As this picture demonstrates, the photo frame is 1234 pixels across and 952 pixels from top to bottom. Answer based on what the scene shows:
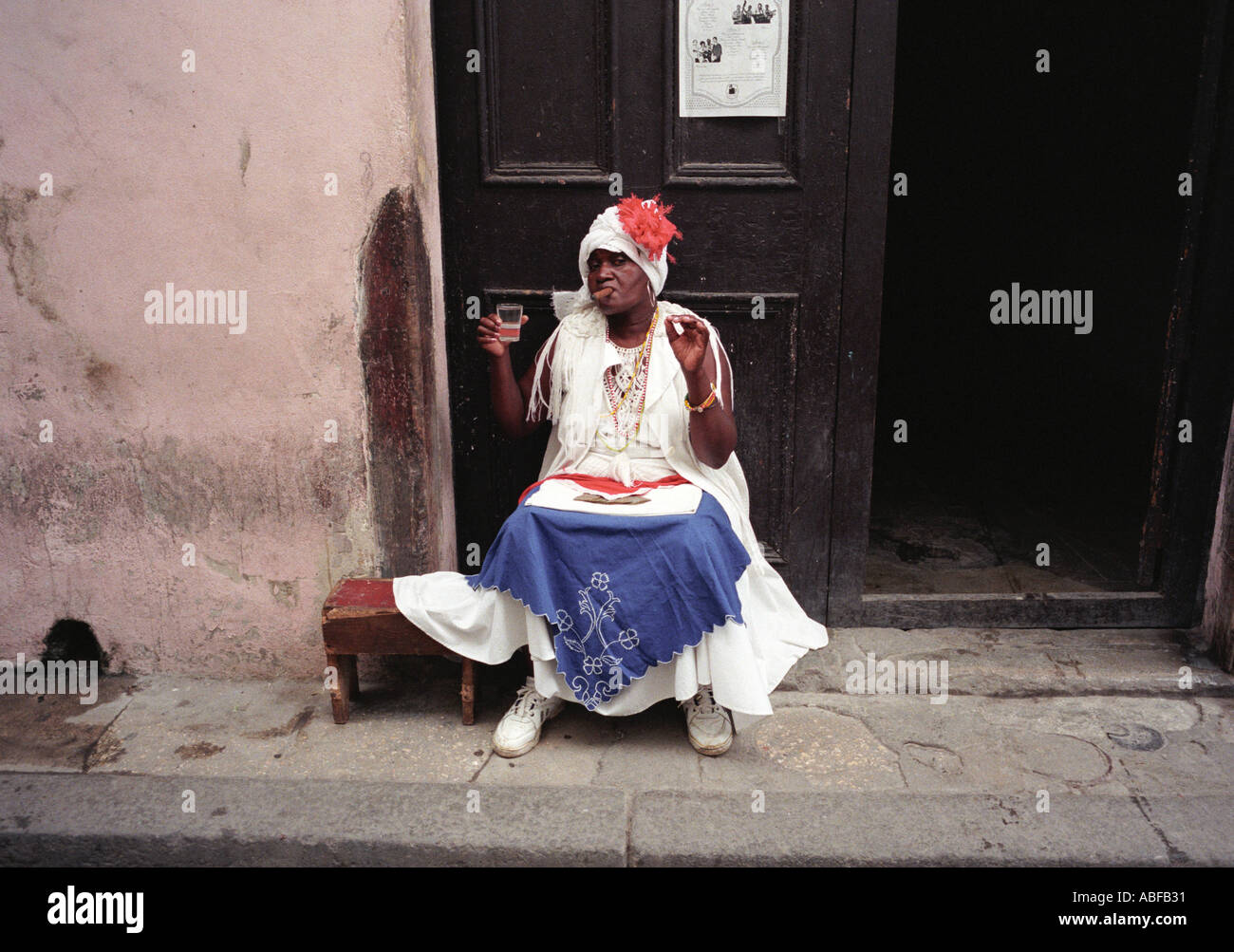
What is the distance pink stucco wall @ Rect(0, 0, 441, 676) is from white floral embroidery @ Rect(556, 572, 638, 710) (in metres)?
0.91

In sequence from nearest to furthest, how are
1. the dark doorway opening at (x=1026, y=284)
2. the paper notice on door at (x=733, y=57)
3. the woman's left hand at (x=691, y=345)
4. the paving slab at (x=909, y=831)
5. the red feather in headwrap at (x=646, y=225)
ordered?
1. the paving slab at (x=909, y=831)
2. the woman's left hand at (x=691, y=345)
3. the red feather in headwrap at (x=646, y=225)
4. the paper notice on door at (x=733, y=57)
5. the dark doorway opening at (x=1026, y=284)

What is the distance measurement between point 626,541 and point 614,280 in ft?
2.77

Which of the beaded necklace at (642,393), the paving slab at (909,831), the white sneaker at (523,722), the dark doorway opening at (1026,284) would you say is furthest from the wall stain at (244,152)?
the dark doorway opening at (1026,284)

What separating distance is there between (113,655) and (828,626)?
8.86 feet

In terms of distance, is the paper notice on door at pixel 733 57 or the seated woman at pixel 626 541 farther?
the paper notice on door at pixel 733 57

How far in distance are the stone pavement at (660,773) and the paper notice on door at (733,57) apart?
200cm

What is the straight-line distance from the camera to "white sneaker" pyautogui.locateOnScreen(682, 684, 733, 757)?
9.71ft

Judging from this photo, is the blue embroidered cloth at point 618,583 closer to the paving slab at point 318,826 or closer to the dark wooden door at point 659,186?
the paving slab at point 318,826

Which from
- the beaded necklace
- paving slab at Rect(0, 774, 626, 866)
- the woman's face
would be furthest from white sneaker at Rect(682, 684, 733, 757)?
the woman's face

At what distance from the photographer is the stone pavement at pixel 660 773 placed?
100 inches

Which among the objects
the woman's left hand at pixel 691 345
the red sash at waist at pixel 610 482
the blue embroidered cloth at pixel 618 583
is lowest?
the blue embroidered cloth at pixel 618 583

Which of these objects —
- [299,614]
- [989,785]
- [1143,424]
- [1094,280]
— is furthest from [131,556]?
[1094,280]

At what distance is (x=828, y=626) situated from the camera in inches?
146

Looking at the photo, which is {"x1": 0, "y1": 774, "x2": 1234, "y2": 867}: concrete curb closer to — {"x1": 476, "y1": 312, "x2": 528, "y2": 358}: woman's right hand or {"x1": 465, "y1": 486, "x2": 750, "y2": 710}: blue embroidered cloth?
{"x1": 465, "y1": 486, "x2": 750, "y2": 710}: blue embroidered cloth
